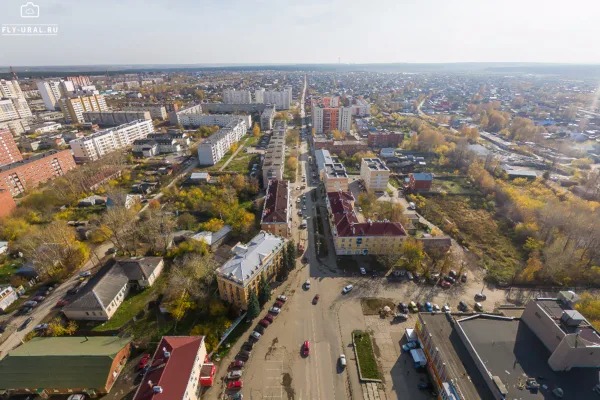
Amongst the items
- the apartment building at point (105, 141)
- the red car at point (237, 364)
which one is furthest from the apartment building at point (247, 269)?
the apartment building at point (105, 141)

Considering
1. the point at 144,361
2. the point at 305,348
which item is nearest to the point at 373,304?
the point at 305,348

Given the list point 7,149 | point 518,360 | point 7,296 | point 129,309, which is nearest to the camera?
point 518,360

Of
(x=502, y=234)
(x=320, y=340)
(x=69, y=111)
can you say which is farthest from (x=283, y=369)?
(x=69, y=111)

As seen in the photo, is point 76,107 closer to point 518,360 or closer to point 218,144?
point 218,144

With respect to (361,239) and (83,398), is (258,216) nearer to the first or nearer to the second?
(361,239)

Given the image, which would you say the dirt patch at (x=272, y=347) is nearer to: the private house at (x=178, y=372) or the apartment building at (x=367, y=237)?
the private house at (x=178, y=372)

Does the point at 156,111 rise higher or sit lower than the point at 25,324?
higher

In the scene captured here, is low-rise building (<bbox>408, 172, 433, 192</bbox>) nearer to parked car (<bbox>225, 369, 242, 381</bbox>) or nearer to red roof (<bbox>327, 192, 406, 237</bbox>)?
red roof (<bbox>327, 192, 406, 237</bbox>)
